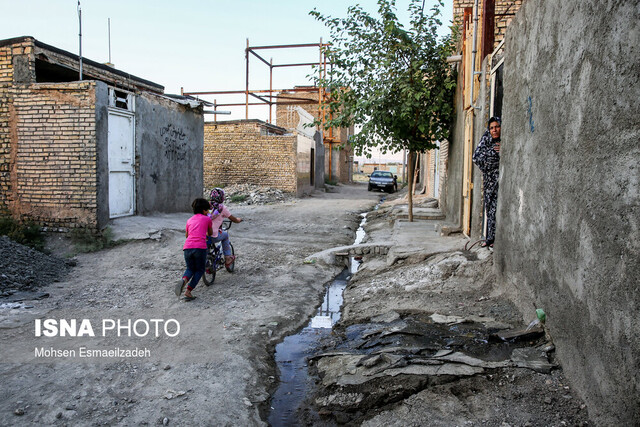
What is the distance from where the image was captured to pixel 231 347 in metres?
4.06

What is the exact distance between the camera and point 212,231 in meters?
6.05

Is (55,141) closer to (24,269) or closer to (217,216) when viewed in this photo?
(24,269)

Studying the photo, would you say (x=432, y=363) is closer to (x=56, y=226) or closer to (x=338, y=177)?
(x=56, y=226)

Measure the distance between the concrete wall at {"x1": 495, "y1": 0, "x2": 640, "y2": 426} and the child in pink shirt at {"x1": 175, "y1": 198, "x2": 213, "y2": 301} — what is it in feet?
11.0

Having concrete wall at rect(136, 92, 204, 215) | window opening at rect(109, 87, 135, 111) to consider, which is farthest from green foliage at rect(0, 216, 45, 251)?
window opening at rect(109, 87, 135, 111)

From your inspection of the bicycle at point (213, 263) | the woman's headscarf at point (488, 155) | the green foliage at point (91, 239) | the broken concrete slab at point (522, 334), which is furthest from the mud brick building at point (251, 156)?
the broken concrete slab at point (522, 334)

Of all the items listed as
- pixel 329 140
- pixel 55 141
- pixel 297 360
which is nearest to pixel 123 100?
pixel 55 141

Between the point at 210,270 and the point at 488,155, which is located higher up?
the point at 488,155

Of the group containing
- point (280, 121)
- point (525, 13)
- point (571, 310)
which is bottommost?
point (571, 310)

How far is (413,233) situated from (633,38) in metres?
6.47

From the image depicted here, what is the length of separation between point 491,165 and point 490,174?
0.11 metres

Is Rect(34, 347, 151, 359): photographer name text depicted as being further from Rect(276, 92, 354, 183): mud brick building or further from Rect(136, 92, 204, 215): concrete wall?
Rect(276, 92, 354, 183): mud brick building

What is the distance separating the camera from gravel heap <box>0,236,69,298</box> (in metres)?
5.70

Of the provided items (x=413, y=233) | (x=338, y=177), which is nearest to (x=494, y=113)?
(x=413, y=233)
